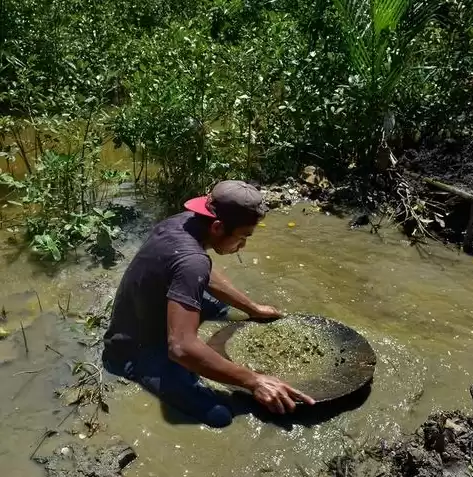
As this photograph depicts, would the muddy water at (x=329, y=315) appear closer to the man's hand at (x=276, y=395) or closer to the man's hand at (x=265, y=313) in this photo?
the man's hand at (x=276, y=395)

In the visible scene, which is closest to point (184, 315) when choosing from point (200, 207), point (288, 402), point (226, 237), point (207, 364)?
point (207, 364)

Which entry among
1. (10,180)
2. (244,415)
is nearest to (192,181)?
(10,180)

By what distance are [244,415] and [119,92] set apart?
5909mm

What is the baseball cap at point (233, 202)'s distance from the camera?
125 inches

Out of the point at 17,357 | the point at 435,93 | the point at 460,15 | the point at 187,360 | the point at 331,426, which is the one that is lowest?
the point at 17,357

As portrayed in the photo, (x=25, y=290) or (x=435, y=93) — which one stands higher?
(x=435, y=93)

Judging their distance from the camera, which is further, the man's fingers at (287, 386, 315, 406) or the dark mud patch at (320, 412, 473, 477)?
the man's fingers at (287, 386, 315, 406)

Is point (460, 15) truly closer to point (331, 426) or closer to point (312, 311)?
point (312, 311)

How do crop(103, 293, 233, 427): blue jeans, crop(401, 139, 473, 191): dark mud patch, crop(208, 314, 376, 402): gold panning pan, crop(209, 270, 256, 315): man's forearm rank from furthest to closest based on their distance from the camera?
crop(401, 139, 473, 191): dark mud patch < crop(209, 270, 256, 315): man's forearm < crop(208, 314, 376, 402): gold panning pan < crop(103, 293, 233, 427): blue jeans

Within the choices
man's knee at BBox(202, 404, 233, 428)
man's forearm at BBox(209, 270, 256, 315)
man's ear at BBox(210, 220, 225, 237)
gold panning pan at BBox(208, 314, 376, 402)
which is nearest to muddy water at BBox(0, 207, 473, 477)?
man's knee at BBox(202, 404, 233, 428)

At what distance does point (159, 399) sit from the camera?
11.5 feet

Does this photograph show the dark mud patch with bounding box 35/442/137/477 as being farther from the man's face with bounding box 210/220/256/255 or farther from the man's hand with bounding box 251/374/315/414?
the man's face with bounding box 210/220/256/255

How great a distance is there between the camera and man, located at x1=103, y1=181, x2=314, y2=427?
3.16 meters

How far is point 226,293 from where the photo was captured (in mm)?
3971
